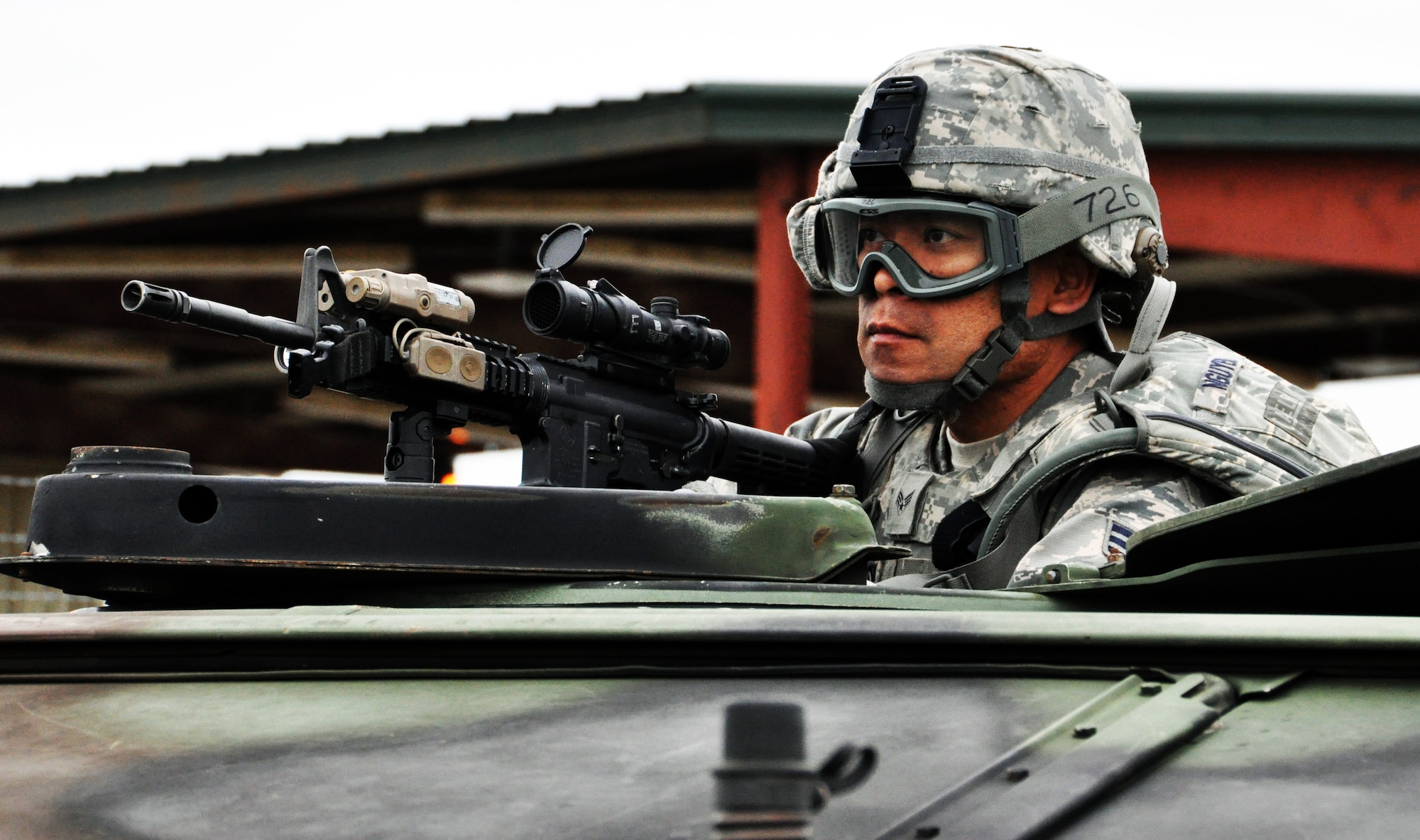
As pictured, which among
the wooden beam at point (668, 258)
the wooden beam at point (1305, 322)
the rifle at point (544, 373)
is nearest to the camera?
the rifle at point (544, 373)

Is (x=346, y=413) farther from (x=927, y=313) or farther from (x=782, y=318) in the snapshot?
(x=927, y=313)

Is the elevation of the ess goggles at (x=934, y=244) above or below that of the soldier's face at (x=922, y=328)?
above

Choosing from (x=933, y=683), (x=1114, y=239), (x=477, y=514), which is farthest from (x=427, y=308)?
(x=1114, y=239)

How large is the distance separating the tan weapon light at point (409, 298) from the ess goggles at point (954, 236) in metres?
0.86

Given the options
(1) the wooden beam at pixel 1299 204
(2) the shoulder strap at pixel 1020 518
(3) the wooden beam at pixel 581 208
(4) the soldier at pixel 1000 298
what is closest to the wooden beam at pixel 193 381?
(3) the wooden beam at pixel 581 208

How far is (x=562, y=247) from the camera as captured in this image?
9.49 feet

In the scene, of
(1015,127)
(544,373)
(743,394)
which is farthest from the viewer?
(743,394)

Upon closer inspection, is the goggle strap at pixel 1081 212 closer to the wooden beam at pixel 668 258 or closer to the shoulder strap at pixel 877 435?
the shoulder strap at pixel 877 435

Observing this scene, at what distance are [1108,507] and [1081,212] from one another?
2.61 feet

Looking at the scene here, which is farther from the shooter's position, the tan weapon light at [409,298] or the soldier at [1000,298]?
the soldier at [1000,298]

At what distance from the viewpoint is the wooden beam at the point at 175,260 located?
10070mm

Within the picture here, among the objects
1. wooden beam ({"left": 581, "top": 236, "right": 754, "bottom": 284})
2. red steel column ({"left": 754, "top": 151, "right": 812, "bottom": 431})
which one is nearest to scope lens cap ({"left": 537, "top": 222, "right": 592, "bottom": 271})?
red steel column ({"left": 754, "top": 151, "right": 812, "bottom": 431})

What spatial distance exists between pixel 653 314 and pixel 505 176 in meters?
6.14

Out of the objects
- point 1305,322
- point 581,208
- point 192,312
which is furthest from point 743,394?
point 192,312
